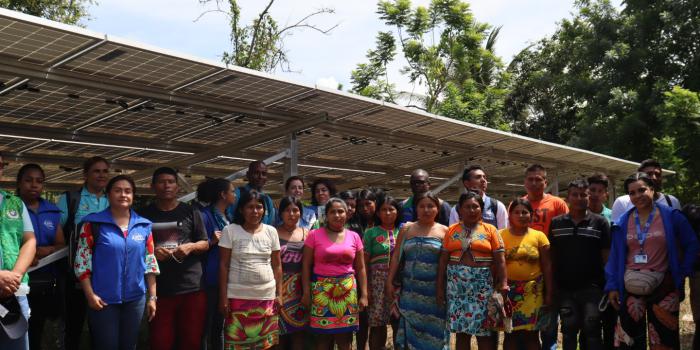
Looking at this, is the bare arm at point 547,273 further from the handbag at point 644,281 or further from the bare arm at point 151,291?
the bare arm at point 151,291

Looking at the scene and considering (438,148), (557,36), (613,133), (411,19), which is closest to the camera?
(438,148)

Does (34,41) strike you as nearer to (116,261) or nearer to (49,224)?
(49,224)

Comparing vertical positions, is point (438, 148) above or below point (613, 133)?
below

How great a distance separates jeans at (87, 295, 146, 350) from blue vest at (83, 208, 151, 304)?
0.07 m

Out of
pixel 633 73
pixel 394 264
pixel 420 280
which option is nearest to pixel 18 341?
pixel 394 264

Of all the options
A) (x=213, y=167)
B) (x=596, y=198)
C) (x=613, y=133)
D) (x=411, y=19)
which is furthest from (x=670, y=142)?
(x=596, y=198)

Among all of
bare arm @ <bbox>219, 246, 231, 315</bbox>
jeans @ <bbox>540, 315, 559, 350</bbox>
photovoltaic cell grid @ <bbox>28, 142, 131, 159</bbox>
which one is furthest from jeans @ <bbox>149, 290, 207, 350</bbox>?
photovoltaic cell grid @ <bbox>28, 142, 131, 159</bbox>

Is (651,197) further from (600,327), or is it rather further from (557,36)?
(557,36)

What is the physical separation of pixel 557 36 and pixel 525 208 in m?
26.1

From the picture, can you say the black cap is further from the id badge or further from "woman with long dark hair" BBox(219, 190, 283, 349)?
the id badge

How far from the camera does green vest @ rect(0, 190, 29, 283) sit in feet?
13.4

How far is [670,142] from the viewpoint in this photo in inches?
791

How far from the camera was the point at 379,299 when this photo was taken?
233 inches

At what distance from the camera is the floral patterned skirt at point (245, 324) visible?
5152mm
